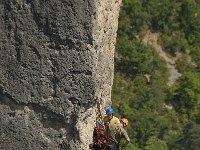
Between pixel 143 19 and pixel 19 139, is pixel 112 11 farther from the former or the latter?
pixel 143 19

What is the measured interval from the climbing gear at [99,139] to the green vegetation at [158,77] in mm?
10943

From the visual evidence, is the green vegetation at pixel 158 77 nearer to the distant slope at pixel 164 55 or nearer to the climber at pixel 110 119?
the distant slope at pixel 164 55

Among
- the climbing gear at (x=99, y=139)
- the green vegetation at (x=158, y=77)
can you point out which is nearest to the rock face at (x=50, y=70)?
the climbing gear at (x=99, y=139)

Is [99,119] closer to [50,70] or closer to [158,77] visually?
[50,70]

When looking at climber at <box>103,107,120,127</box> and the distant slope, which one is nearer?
climber at <box>103,107,120,127</box>

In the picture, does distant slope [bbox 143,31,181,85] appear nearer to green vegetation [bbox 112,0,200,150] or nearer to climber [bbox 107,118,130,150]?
green vegetation [bbox 112,0,200,150]

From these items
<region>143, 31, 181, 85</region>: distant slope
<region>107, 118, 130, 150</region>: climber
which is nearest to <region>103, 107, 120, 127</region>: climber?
<region>107, 118, 130, 150</region>: climber

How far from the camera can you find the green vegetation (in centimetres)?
1597

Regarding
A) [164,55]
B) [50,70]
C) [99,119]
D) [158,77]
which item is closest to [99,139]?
[99,119]

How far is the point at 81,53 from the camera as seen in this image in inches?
128

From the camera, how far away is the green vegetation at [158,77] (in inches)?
629

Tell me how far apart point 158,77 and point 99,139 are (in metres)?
14.0

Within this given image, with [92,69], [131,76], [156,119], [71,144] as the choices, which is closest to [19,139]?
[71,144]

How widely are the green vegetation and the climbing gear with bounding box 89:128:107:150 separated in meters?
10.9
